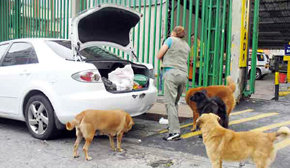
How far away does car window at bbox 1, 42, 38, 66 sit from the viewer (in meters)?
5.27

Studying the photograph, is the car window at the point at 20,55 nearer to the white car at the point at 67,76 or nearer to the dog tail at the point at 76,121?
the white car at the point at 67,76

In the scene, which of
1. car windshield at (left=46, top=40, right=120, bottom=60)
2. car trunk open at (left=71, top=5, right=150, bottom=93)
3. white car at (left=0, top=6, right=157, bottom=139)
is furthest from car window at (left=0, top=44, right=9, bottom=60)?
car trunk open at (left=71, top=5, right=150, bottom=93)

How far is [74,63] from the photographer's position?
15.5 ft

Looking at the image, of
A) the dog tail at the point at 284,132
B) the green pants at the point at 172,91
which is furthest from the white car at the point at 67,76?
the dog tail at the point at 284,132

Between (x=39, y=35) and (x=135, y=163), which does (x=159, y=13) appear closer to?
(x=39, y=35)

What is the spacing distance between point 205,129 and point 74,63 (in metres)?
2.33

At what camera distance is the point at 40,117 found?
4.91 meters

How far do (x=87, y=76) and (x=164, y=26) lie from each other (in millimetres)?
4367

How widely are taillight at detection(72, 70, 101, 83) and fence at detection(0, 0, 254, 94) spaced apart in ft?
12.2

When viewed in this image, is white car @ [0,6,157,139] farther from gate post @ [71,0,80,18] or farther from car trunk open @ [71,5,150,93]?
gate post @ [71,0,80,18]

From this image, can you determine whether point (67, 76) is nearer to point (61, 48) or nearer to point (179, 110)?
point (61, 48)

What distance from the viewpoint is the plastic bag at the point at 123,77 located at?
5008 mm

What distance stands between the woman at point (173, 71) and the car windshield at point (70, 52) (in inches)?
49.8

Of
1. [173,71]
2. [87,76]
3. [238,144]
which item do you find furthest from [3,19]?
[238,144]
